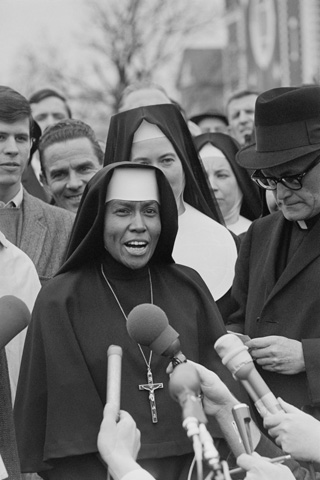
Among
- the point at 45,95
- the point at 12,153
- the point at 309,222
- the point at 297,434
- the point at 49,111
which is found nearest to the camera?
the point at 297,434

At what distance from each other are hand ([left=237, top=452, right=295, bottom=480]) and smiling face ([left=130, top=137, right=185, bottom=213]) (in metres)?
2.67

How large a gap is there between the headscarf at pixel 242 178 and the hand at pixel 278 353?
8.70ft

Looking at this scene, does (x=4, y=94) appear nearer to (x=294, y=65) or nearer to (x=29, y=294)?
(x=29, y=294)

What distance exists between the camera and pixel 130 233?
483 centimetres

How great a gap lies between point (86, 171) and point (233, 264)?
1.43 metres

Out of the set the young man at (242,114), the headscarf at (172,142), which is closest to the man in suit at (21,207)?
the headscarf at (172,142)

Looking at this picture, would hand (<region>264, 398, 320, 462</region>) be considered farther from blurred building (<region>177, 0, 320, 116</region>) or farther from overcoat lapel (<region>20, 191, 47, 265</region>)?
blurred building (<region>177, 0, 320, 116</region>)

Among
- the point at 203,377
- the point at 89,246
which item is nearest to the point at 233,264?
the point at 89,246

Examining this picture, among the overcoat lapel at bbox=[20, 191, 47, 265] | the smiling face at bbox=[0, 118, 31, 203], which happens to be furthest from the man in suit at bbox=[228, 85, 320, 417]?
the smiling face at bbox=[0, 118, 31, 203]

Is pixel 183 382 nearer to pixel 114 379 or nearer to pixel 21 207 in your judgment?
pixel 114 379

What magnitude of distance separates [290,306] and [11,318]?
149cm

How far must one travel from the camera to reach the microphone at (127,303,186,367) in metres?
3.83

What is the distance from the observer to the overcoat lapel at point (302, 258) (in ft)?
16.5

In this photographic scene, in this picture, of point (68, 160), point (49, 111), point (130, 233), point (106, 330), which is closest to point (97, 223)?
point (130, 233)
